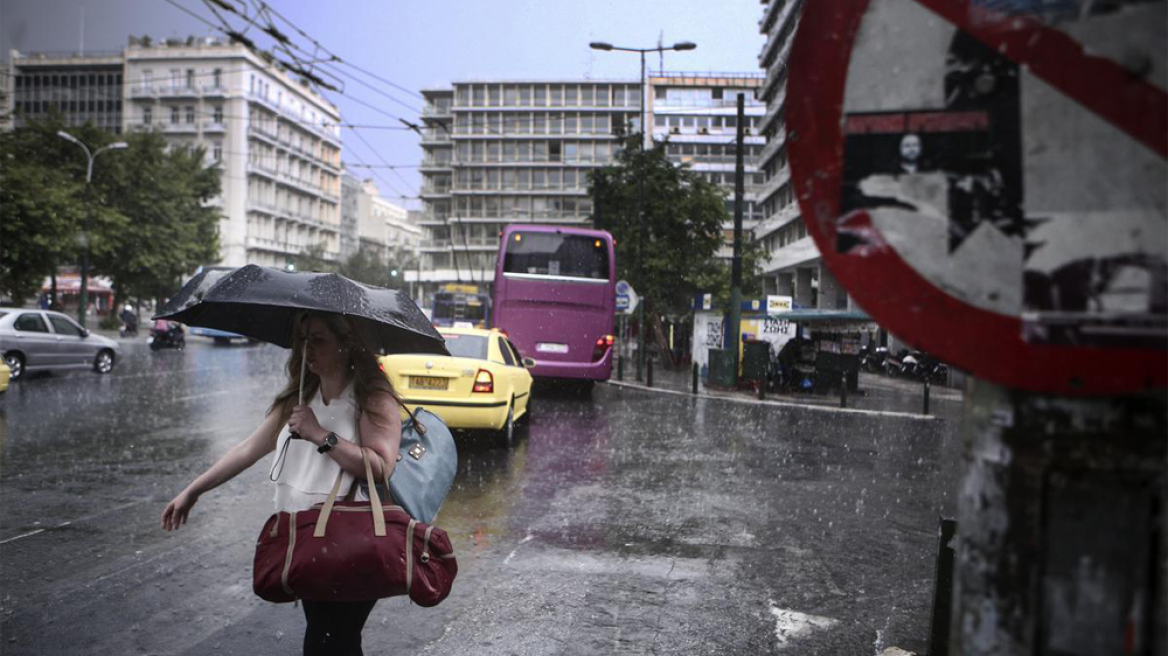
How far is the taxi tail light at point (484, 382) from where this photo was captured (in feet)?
34.0

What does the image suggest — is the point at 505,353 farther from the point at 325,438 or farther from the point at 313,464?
the point at 325,438

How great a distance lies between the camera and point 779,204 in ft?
191

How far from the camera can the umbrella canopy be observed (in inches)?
116

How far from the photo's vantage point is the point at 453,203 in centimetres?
10106

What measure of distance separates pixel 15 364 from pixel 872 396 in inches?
766

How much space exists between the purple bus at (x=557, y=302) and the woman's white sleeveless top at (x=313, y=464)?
1605 centimetres

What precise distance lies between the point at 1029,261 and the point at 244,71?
86589mm

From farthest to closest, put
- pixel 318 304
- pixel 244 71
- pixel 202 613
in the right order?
pixel 244 71 < pixel 202 613 < pixel 318 304

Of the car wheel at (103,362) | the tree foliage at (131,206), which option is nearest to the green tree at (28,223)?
the tree foliage at (131,206)

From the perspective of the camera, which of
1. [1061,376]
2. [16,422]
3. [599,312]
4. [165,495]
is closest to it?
[1061,376]

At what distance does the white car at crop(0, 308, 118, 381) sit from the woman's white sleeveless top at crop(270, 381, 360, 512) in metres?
17.5

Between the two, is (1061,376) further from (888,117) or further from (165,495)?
(165,495)

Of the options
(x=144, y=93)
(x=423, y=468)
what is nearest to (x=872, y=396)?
(x=423, y=468)

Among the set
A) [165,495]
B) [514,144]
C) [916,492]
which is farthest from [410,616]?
[514,144]
